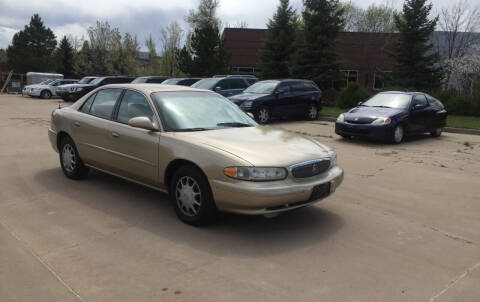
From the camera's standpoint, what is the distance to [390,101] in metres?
11.9

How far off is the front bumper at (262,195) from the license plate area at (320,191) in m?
0.02

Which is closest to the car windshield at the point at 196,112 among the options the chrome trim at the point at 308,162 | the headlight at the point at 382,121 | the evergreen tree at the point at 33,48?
the chrome trim at the point at 308,162

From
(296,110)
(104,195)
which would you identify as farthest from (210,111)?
(296,110)

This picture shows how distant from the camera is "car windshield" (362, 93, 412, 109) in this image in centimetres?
1162

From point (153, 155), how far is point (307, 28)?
76.8ft

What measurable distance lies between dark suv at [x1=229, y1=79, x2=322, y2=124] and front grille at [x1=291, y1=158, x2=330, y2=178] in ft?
31.9

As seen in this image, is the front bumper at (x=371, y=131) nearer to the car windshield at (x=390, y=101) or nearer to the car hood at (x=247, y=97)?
the car windshield at (x=390, y=101)

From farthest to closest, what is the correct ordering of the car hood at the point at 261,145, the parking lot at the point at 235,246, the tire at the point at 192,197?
the tire at the point at 192,197 → the car hood at the point at 261,145 → the parking lot at the point at 235,246

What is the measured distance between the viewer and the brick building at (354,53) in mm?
35906

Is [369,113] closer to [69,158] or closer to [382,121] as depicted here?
[382,121]

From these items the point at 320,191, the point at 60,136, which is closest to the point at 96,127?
the point at 60,136

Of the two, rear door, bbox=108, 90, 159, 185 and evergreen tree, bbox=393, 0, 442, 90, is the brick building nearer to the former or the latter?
evergreen tree, bbox=393, 0, 442, 90

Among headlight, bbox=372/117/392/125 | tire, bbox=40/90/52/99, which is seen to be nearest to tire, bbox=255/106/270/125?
headlight, bbox=372/117/392/125

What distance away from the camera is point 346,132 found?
11.1 meters
